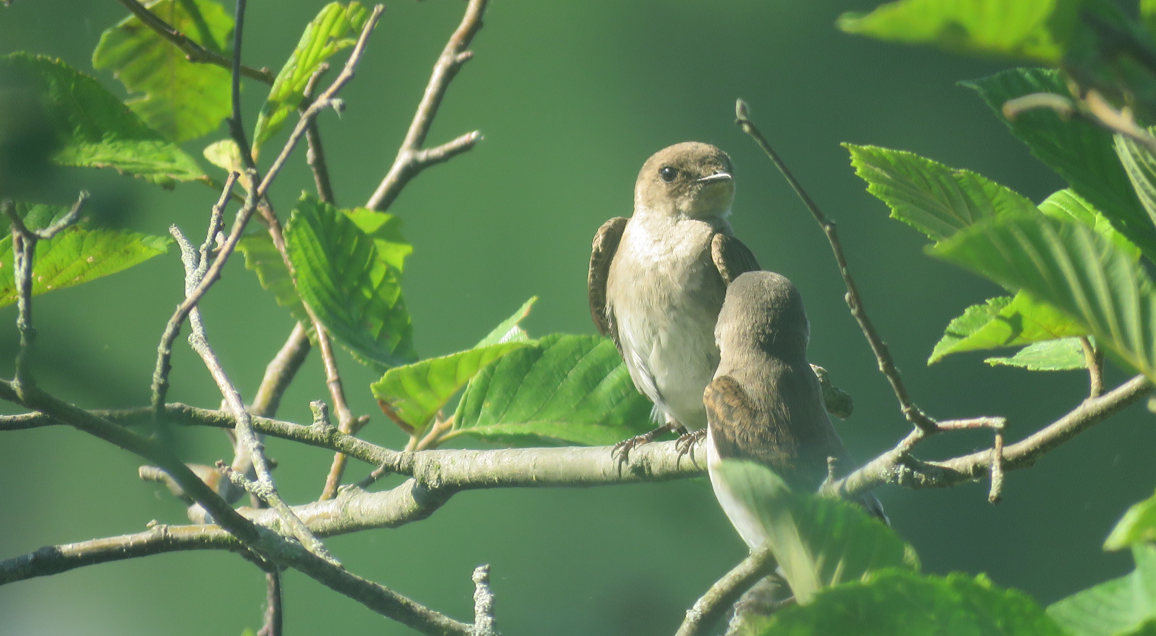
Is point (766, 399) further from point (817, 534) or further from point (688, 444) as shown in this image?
point (817, 534)

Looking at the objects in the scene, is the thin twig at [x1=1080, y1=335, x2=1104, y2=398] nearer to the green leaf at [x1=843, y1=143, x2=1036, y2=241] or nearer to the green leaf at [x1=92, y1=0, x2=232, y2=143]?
the green leaf at [x1=843, y1=143, x2=1036, y2=241]

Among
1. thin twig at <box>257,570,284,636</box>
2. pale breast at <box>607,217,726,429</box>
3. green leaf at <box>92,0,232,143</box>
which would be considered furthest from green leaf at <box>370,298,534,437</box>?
pale breast at <box>607,217,726,429</box>

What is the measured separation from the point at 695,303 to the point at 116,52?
Answer: 1092 millimetres

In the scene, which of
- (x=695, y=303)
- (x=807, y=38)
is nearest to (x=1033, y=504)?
(x=807, y=38)

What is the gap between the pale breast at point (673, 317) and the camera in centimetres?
175

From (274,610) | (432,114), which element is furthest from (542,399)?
(432,114)

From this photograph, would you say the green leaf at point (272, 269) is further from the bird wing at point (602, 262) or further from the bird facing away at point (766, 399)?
the bird wing at point (602, 262)

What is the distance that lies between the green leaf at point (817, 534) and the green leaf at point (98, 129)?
0.72 m

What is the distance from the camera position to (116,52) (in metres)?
1.29

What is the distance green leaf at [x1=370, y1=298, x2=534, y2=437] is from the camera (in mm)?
961

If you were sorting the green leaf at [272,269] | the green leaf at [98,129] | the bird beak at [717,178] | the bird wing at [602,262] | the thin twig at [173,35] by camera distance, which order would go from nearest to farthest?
the green leaf at [98,129] < the thin twig at [173,35] < the green leaf at [272,269] < the bird beak at [717,178] < the bird wing at [602,262]

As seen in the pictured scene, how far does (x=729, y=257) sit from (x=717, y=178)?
253mm

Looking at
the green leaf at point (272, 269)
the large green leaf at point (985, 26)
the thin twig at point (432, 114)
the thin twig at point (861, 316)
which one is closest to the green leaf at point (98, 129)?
the green leaf at point (272, 269)

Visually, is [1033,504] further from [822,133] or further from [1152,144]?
[1152,144]
